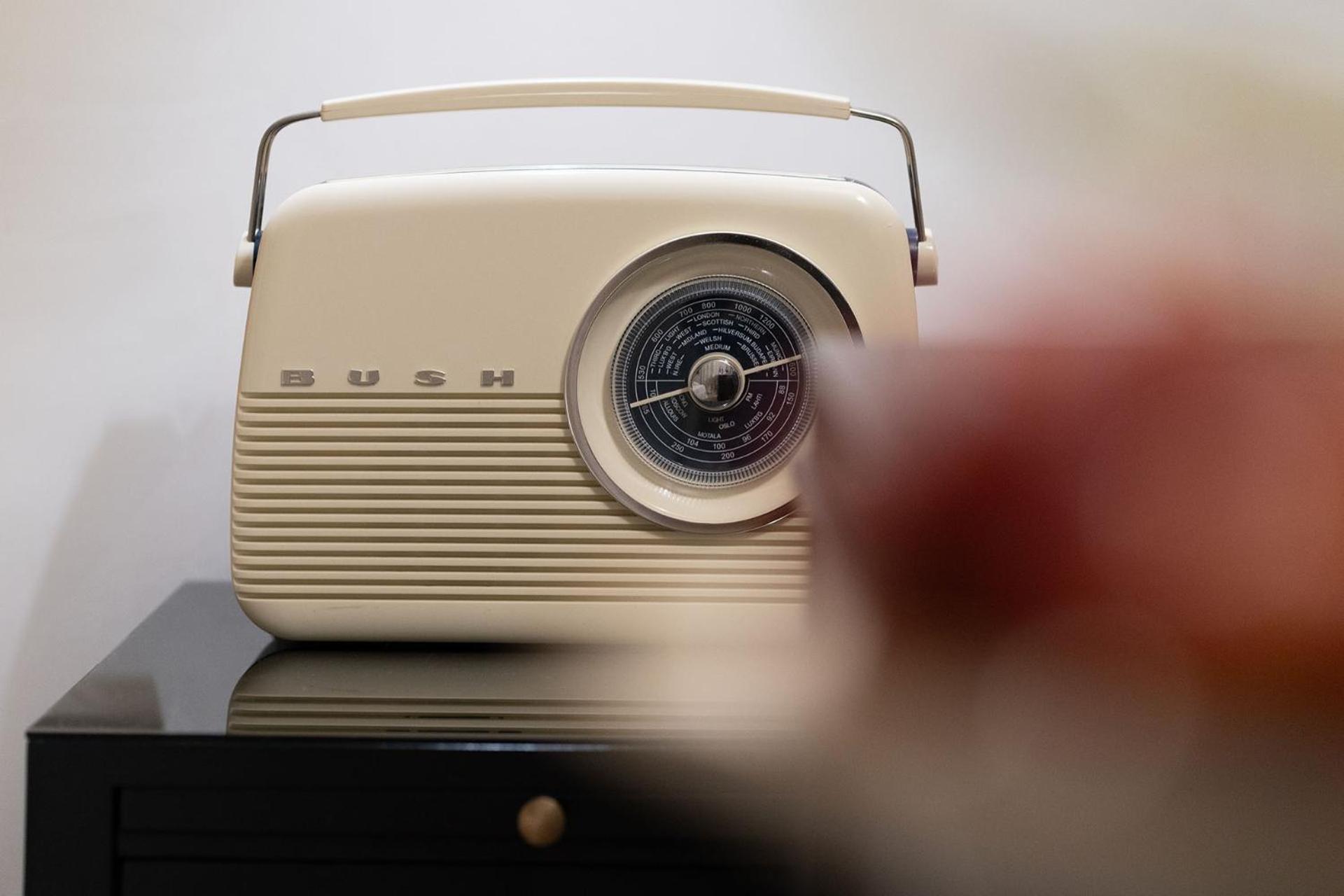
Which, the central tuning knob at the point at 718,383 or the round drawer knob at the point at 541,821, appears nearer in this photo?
the round drawer knob at the point at 541,821

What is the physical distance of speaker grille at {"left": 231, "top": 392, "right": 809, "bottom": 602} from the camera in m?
0.79

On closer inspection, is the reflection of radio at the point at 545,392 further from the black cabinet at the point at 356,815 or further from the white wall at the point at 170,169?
the white wall at the point at 170,169

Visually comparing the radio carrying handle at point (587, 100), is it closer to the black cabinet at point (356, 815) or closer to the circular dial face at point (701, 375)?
the circular dial face at point (701, 375)

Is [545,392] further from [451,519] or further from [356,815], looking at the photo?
[356,815]

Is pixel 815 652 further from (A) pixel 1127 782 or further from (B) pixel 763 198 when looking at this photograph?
(B) pixel 763 198

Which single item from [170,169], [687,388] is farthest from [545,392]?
[170,169]

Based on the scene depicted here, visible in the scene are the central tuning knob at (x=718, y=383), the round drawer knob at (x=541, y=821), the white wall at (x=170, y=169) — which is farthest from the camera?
the white wall at (x=170, y=169)

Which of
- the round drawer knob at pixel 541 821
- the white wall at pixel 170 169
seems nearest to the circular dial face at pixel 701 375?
the round drawer knob at pixel 541 821

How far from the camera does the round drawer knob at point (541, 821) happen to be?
0.61 metres

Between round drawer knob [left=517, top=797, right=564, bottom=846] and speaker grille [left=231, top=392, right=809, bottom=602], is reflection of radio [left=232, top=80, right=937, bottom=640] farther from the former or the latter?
round drawer knob [left=517, top=797, right=564, bottom=846]

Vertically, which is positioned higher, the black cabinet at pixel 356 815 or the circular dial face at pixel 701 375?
the circular dial face at pixel 701 375

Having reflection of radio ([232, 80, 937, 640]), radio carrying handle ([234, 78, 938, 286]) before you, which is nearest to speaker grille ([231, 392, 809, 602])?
reflection of radio ([232, 80, 937, 640])

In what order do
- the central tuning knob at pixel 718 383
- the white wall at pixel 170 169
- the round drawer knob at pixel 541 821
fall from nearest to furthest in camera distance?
the round drawer knob at pixel 541 821 → the central tuning knob at pixel 718 383 → the white wall at pixel 170 169

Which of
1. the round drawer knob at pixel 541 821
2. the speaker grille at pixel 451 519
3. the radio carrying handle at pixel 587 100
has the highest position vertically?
the radio carrying handle at pixel 587 100
